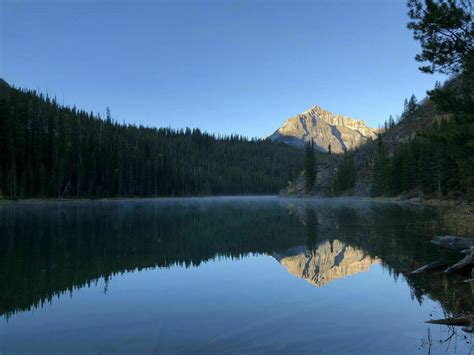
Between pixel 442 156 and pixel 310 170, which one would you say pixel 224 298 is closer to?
pixel 442 156

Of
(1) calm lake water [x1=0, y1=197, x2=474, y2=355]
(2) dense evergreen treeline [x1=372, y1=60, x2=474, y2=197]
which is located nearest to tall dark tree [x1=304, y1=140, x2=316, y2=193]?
(2) dense evergreen treeline [x1=372, y1=60, x2=474, y2=197]

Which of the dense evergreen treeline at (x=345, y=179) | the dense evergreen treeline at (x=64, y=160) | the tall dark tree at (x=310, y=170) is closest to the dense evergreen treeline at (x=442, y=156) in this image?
the dense evergreen treeline at (x=345, y=179)

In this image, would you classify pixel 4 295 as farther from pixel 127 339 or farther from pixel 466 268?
pixel 466 268

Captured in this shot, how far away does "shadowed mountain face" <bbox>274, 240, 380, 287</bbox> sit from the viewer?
19078 mm

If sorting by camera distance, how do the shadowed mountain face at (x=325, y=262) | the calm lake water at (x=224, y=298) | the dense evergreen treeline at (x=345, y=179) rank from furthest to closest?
the dense evergreen treeline at (x=345, y=179), the shadowed mountain face at (x=325, y=262), the calm lake water at (x=224, y=298)

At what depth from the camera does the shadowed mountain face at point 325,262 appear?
19078 mm

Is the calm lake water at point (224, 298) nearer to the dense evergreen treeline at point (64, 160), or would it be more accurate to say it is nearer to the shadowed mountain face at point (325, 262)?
the shadowed mountain face at point (325, 262)

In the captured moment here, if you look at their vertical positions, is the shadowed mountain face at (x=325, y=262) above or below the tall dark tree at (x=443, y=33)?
below

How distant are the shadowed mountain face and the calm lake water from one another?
0.22 feet

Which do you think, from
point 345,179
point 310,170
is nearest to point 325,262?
point 345,179

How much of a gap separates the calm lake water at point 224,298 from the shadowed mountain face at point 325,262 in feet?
0.22

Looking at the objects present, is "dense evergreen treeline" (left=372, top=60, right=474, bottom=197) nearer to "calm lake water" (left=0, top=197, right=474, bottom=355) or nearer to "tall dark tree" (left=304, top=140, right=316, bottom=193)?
"calm lake water" (left=0, top=197, right=474, bottom=355)

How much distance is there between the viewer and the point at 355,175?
164 metres

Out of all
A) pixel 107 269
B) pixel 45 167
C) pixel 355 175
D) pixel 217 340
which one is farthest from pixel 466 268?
pixel 355 175
